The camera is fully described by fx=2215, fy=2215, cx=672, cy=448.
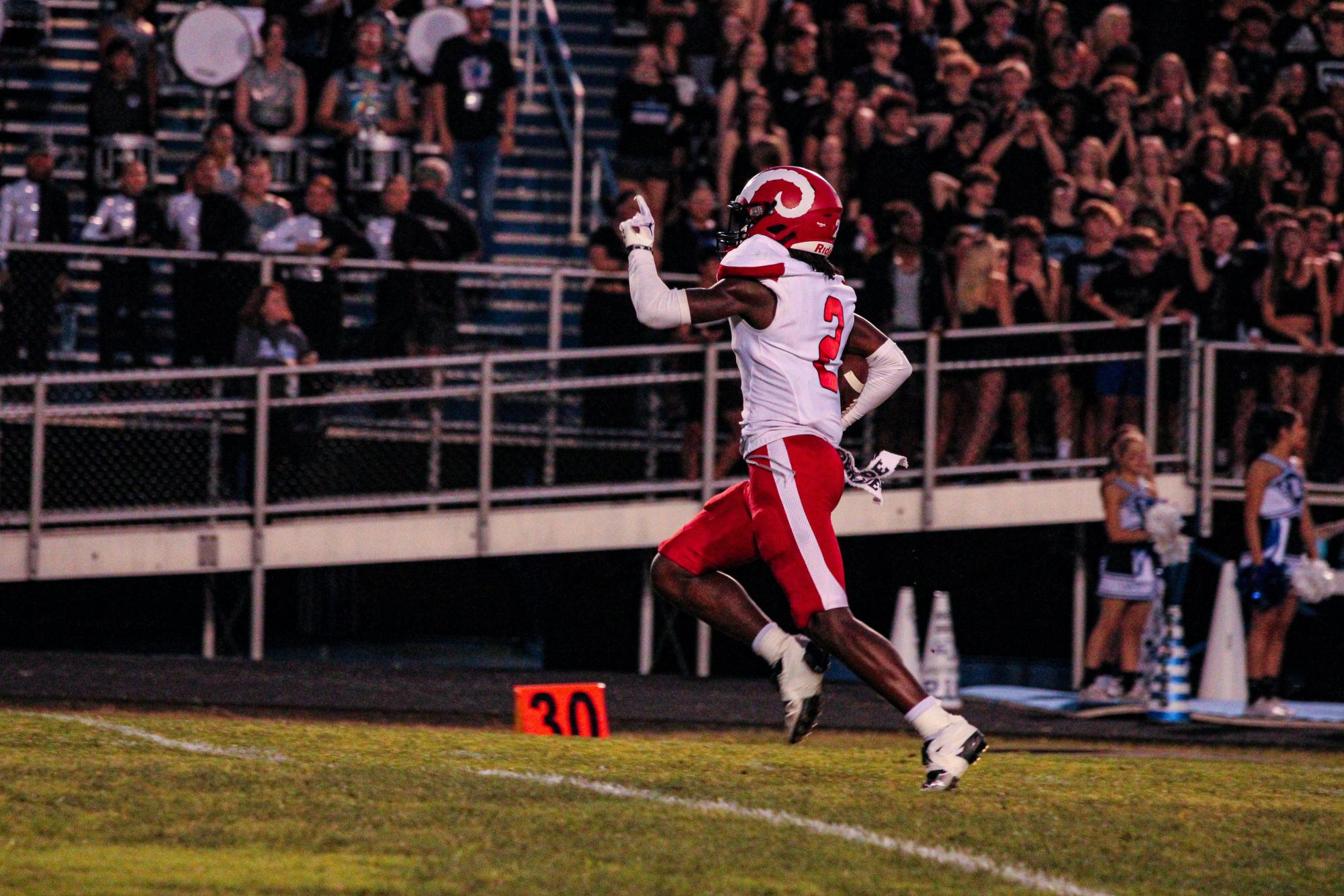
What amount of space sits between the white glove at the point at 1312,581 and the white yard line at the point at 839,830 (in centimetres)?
651

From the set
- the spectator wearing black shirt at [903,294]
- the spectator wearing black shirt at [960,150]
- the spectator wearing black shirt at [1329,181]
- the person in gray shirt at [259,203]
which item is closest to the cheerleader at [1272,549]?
the spectator wearing black shirt at [903,294]

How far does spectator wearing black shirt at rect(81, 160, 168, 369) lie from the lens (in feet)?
47.9

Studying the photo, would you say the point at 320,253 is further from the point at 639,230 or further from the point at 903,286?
the point at 639,230

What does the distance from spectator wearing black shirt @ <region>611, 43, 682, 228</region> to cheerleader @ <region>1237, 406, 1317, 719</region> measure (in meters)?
5.47

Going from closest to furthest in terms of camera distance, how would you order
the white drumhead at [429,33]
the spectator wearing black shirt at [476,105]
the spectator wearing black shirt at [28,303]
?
the spectator wearing black shirt at [28,303]
the spectator wearing black shirt at [476,105]
the white drumhead at [429,33]

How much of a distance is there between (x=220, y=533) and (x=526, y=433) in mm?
2146

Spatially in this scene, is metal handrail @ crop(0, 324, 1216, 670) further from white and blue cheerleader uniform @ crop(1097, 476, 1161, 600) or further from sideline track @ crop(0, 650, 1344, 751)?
white and blue cheerleader uniform @ crop(1097, 476, 1161, 600)

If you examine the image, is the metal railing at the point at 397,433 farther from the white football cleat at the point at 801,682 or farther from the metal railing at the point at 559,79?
the white football cleat at the point at 801,682

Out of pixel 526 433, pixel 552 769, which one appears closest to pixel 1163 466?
pixel 526 433

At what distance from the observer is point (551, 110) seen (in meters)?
19.0

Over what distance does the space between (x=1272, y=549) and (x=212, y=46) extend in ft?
28.1

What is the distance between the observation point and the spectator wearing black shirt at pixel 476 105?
54.4 ft

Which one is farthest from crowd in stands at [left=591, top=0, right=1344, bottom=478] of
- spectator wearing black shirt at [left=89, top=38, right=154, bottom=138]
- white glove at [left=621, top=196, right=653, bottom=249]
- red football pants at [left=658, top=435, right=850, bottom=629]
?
white glove at [left=621, top=196, right=653, bottom=249]

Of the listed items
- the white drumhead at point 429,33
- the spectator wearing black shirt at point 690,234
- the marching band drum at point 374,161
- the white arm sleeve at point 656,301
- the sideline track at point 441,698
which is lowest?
the sideline track at point 441,698
